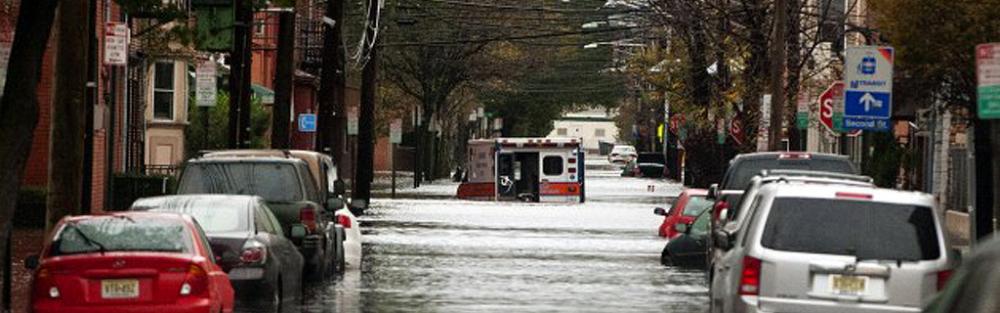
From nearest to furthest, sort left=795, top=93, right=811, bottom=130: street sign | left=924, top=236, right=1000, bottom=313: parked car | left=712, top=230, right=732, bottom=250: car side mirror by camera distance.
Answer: left=924, top=236, right=1000, bottom=313: parked car
left=712, top=230, right=732, bottom=250: car side mirror
left=795, top=93, right=811, bottom=130: street sign

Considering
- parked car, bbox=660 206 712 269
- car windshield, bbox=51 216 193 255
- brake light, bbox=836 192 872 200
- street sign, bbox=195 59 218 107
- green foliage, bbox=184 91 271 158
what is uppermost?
street sign, bbox=195 59 218 107

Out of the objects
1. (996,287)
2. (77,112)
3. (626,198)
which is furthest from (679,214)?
(626,198)

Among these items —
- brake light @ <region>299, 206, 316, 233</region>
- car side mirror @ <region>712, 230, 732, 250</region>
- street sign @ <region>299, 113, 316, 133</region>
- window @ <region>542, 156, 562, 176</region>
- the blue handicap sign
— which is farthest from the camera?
window @ <region>542, 156, 562, 176</region>

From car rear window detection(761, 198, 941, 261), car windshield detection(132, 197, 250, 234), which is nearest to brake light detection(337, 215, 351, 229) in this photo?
car windshield detection(132, 197, 250, 234)

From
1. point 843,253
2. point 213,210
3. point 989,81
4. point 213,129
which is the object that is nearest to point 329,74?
point 213,129

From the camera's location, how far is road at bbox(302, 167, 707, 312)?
2339cm

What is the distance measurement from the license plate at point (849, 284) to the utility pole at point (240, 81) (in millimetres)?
21583

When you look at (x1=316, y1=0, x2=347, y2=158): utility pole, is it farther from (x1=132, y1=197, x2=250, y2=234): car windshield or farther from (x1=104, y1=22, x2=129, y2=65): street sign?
(x1=132, y1=197, x2=250, y2=234): car windshield

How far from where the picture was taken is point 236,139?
1519 inches

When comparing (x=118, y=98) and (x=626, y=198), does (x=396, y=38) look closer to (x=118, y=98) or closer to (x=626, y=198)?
(x=626, y=198)

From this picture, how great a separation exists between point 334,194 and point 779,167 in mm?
6851

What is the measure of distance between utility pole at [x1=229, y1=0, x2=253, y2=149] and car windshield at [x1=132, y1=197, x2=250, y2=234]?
1509 centimetres

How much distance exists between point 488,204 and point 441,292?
35.4 metres

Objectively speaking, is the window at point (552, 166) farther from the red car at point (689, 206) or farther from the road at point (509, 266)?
the red car at point (689, 206)
